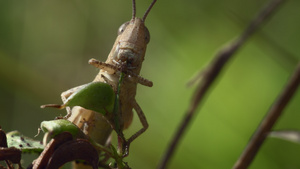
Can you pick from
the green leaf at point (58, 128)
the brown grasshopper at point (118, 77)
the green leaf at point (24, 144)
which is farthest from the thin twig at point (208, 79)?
the brown grasshopper at point (118, 77)

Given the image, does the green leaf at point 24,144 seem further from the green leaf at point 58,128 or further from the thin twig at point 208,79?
the thin twig at point 208,79

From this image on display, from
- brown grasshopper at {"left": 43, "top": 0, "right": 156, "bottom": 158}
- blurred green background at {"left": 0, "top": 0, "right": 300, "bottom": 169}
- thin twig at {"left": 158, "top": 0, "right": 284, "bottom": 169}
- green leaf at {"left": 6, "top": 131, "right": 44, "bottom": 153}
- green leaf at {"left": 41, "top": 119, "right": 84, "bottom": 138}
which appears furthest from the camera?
blurred green background at {"left": 0, "top": 0, "right": 300, "bottom": 169}

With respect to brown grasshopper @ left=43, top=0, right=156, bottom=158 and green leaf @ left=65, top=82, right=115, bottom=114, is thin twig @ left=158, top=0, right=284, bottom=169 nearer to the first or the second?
green leaf @ left=65, top=82, right=115, bottom=114

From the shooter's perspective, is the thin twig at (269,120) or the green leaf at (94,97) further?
the green leaf at (94,97)

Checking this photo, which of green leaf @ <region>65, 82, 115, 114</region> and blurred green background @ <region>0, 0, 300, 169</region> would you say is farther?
blurred green background @ <region>0, 0, 300, 169</region>

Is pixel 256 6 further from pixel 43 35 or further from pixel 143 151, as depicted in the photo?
pixel 43 35

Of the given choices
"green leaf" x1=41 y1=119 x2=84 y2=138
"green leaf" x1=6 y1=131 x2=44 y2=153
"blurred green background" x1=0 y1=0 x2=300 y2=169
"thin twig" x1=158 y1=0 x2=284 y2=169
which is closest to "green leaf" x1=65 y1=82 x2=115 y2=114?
"green leaf" x1=41 y1=119 x2=84 y2=138

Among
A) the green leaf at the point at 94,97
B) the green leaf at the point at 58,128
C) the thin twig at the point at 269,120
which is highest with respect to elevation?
the thin twig at the point at 269,120
